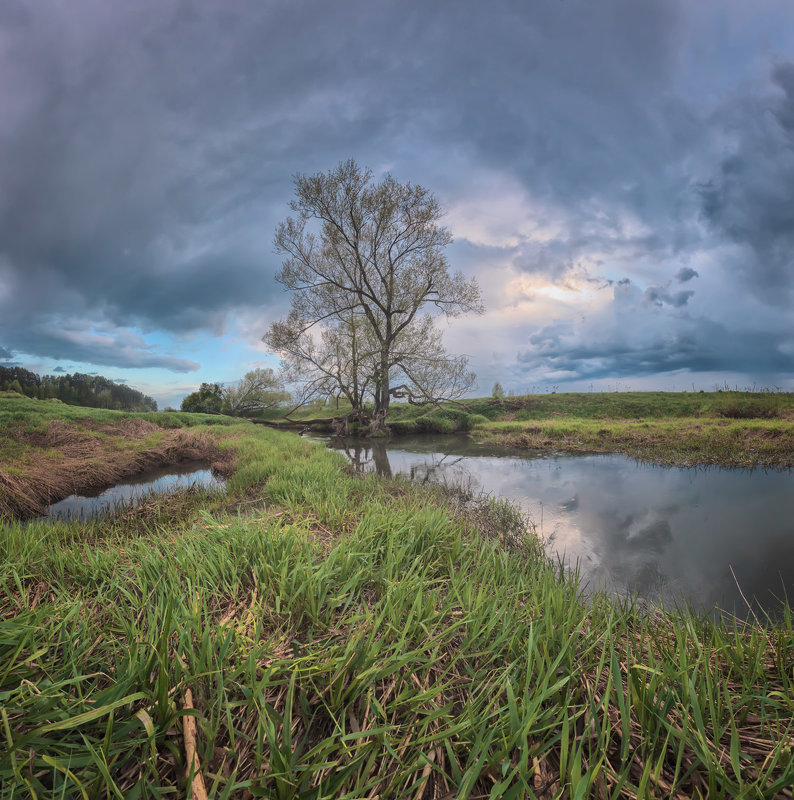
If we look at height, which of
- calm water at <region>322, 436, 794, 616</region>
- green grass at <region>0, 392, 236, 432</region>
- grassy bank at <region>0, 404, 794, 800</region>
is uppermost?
green grass at <region>0, 392, 236, 432</region>

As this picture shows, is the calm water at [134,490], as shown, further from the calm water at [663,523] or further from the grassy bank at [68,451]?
the calm water at [663,523]

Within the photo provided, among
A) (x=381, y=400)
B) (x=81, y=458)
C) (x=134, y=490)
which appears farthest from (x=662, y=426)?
(x=81, y=458)

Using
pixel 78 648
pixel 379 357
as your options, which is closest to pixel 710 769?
pixel 78 648

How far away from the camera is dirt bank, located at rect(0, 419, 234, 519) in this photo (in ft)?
18.3

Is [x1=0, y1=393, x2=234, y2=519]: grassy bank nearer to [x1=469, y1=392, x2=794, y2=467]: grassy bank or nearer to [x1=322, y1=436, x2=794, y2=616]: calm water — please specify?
[x1=322, y1=436, x2=794, y2=616]: calm water

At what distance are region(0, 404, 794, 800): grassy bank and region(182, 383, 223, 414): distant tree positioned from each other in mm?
28861

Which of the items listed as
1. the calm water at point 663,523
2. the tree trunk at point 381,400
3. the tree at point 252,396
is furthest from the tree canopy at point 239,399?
the calm water at point 663,523

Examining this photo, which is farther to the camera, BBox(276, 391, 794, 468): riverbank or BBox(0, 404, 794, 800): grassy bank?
Answer: BBox(276, 391, 794, 468): riverbank

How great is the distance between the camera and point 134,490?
23.5 ft

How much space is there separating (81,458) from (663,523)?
11.2 metres

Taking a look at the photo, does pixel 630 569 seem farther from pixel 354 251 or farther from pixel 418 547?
pixel 354 251

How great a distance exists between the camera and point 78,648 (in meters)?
1.57

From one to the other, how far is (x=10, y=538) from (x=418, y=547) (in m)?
3.54

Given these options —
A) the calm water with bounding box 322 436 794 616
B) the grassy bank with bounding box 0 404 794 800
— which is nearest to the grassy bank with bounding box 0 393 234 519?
the grassy bank with bounding box 0 404 794 800
